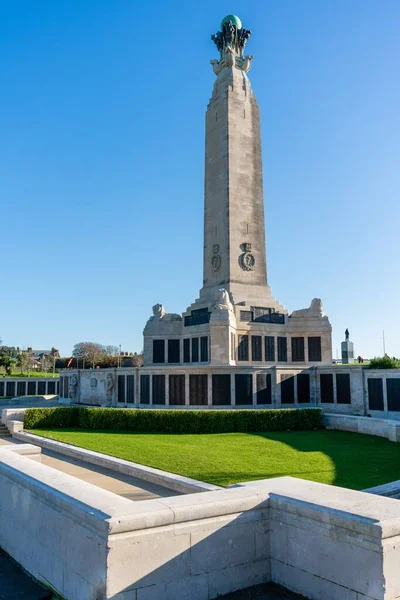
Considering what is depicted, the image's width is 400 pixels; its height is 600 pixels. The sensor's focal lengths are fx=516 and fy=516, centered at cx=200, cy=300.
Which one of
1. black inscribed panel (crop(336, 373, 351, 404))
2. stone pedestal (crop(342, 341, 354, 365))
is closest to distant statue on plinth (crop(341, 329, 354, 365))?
stone pedestal (crop(342, 341, 354, 365))

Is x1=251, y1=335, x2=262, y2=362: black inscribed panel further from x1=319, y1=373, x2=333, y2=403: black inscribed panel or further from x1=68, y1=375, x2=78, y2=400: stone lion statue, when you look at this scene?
x1=68, y1=375, x2=78, y2=400: stone lion statue

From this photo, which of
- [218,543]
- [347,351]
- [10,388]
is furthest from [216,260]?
[218,543]

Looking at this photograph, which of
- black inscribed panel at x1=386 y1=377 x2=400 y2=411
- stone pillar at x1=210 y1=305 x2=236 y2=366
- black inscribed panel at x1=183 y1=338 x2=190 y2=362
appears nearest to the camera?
black inscribed panel at x1=386 y1=377 x2=400 y2=411

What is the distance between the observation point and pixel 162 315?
3806 cm

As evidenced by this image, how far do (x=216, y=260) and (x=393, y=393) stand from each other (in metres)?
16.3

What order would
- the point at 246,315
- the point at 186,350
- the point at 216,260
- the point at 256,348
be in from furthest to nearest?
1. the point at 216,260
2. the point at 186,350
3. the point at 256,348
4. the point at 246,315

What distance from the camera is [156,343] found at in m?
37.6

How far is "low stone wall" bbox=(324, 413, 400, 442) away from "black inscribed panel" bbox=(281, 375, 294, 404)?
488cm

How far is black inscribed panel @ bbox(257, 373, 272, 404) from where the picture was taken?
1166 inches

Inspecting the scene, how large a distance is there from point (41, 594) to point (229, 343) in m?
26.9

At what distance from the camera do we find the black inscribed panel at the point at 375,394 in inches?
1077

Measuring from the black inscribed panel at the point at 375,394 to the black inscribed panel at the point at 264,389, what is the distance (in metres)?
5.52

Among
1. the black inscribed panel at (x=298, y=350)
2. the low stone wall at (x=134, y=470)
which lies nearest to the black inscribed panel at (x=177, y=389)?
the low stone wall at (x=134, y=470)

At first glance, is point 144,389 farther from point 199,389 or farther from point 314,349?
point 314,349
